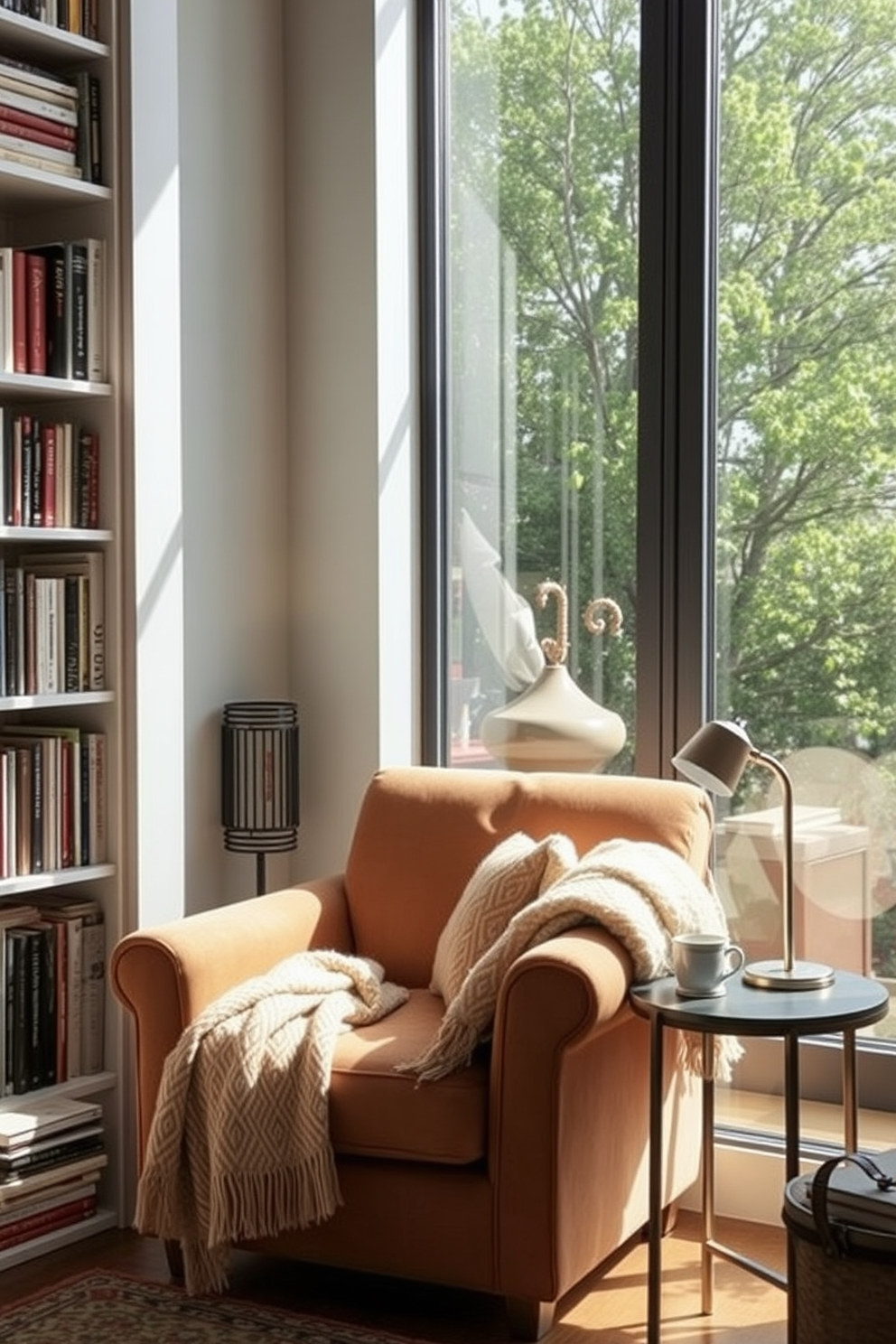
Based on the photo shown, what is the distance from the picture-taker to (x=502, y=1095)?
305cm

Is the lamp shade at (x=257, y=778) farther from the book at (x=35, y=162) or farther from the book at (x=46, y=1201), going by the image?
the book at (x=35, y=162)

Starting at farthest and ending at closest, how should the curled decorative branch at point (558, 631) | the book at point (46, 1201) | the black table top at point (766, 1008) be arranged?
the curled decorative branch at point (558, 631)
the book at point (46, 1201)
the black table top at point (766, 1008)

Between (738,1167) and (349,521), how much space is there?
178 centimetres

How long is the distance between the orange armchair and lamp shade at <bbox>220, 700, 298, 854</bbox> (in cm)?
53

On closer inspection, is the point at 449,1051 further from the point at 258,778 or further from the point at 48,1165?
the point at 258,778

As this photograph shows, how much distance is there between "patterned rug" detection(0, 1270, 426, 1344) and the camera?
3.12 meters

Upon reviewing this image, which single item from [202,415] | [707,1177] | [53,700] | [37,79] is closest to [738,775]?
[707,1177]

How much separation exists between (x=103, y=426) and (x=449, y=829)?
1124 millimetres

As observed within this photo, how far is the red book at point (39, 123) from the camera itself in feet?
11.5

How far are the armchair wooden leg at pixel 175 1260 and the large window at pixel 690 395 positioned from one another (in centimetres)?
129

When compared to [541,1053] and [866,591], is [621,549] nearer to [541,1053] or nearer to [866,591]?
[866,591]

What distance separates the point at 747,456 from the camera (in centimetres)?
393

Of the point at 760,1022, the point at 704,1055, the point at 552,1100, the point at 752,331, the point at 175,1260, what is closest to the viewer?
the point at 760,1022

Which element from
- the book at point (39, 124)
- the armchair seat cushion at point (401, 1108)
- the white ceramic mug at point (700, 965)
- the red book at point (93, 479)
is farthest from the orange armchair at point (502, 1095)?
the book at point (39, 124)
